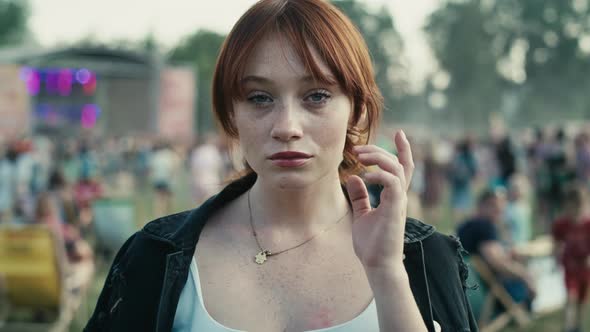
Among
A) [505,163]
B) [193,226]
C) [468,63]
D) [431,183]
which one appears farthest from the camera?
[468,63]

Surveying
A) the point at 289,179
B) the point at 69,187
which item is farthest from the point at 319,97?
the point at 69,187

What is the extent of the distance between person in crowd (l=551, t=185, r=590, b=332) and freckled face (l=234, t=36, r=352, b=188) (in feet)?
18.8

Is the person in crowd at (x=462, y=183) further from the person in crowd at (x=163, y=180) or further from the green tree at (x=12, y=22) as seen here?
the green tree at (x=12, y=22)

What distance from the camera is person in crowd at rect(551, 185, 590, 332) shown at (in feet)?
22.5

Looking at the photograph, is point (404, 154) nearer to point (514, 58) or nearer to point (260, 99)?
point (260, 99)

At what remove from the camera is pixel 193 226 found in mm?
1955

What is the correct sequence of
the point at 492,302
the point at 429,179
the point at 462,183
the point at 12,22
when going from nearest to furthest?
the point at 492,302
the point at 429,179
the point at 462,183
the point at 12,22

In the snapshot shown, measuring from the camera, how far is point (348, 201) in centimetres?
204

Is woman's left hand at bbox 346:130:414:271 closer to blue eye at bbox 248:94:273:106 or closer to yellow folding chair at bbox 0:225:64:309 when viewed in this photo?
blue eye at bbox 248:94:273:106

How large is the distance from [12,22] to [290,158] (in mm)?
83037

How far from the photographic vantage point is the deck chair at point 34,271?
20.6ft

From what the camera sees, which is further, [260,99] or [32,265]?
[32,265]

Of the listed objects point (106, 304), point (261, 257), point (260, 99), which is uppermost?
point (260, 99)

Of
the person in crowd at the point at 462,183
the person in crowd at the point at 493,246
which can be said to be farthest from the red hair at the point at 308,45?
the person in crowd at the point at 462,183
